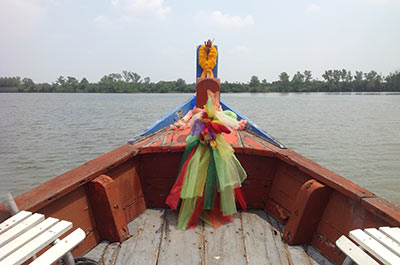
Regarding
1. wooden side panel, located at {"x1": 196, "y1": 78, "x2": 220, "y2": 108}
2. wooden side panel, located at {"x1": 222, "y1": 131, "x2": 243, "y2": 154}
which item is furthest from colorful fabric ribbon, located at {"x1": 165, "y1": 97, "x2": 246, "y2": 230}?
wooden side panel, located at {"x1": 196, "y1": 78, "x2": 220, "y2": 108}

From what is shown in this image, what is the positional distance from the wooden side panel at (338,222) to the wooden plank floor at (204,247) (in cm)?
9

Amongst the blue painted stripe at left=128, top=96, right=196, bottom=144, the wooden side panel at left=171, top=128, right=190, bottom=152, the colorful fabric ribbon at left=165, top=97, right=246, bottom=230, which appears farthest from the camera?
the blue painted stripe at left=128, top=96, right=196, bottom=144

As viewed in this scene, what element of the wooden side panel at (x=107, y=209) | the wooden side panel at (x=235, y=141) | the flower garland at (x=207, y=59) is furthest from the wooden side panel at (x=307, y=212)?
the flower garland at (x=207, y=59)

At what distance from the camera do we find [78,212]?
1967 millimetres

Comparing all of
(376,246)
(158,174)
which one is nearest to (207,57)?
(158,174)

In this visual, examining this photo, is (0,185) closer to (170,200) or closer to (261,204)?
(170,200)

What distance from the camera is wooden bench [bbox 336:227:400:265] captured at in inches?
46.1

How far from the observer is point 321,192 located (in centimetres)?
197

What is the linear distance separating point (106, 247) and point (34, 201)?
80 centimetres

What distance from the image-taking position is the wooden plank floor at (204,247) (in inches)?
78.1

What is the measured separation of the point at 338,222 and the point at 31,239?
6.57ft

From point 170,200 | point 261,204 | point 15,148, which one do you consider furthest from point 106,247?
point 15,148

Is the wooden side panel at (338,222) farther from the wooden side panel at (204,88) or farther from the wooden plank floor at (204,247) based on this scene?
the wooden side panel at (204,88)

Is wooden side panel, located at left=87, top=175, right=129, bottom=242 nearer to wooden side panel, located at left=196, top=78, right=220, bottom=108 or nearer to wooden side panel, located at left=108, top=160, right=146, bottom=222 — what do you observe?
wooden side panel, located at left=108, top=160, right=146, bottom=222
